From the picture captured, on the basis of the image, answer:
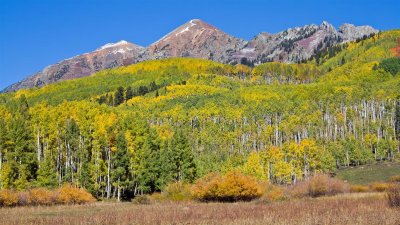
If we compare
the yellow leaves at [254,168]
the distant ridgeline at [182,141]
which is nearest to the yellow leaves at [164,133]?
the distant ridgeline at [182,141]

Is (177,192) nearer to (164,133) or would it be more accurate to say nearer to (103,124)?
(103,124)

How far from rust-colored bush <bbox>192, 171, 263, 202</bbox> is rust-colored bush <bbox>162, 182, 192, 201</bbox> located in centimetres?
416

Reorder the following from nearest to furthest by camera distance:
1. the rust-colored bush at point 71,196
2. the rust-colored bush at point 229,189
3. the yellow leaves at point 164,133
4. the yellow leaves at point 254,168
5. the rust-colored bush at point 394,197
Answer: the rust-colored bush at point 394,197 < the rust-colored bush at point 71,196 < the rust-colored bush at point 229,189 < the yellow leaves at point 254,168 < the yellow leaves at point 164,133

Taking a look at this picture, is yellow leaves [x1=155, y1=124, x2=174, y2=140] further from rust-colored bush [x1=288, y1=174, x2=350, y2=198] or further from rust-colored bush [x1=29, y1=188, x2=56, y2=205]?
rust-colored bush [x1=29, y1=188, x2=56, y2=205]

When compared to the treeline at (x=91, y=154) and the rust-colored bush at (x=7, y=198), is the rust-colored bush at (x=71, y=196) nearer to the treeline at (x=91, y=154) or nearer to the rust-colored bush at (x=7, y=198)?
the rust-colored bush at (x=7, y=198)

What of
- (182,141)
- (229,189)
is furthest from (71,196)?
(182,141)

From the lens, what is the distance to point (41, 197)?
54719 millimetres

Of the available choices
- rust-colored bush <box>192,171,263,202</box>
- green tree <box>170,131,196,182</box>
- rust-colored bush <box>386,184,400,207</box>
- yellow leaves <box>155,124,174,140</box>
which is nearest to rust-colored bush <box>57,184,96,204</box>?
rust-colored bush <box>192,171,263,202</box>

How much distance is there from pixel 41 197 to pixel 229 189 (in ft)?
75.7

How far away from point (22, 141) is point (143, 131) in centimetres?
2040

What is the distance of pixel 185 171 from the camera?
244ft

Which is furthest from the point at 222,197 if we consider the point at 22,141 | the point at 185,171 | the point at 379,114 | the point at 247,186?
the point at 379,114

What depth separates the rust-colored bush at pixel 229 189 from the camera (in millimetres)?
57000

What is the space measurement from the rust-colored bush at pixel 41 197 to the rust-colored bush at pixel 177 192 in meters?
15.4
